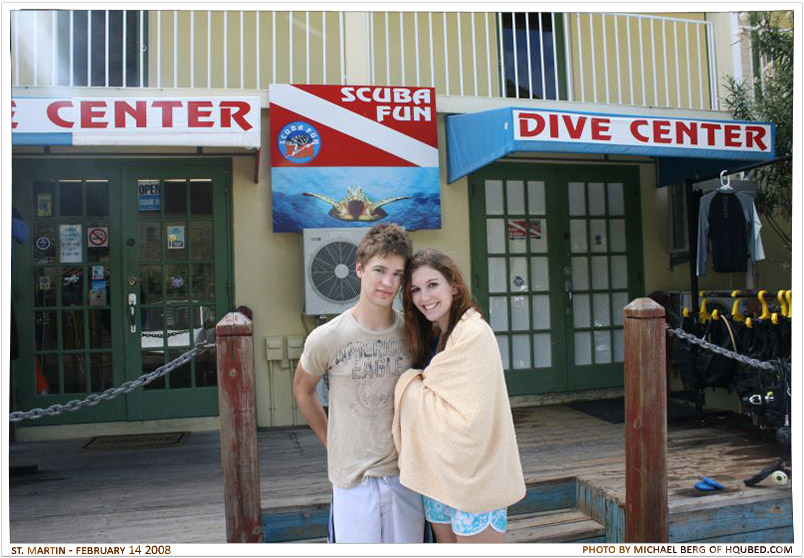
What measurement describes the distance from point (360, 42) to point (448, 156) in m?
1.38

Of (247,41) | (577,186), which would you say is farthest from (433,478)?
(247,41)

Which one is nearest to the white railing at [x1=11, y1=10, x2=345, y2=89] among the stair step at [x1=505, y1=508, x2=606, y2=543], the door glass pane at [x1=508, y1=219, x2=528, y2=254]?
the door glass pane at [x1=508, y1=219, x2=528, y2=254]

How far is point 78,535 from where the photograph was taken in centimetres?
345

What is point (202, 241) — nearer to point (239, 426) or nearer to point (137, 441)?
point (137, 441)

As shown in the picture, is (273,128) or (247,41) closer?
(273,128)

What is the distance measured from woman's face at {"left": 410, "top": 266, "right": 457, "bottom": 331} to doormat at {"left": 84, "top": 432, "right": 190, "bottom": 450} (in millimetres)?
3844

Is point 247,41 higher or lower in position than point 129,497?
higher

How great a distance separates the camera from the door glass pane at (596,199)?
681 centimetres

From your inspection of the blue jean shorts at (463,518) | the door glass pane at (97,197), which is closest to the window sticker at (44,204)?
the door glass pane at (97,197)

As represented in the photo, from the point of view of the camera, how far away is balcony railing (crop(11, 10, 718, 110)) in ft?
20.0

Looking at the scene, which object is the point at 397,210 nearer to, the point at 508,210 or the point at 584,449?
the point at 508,210

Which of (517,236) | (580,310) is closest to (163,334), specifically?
(517,236)
